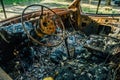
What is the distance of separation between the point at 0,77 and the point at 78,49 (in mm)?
3469

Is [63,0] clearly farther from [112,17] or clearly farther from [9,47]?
[9,47]

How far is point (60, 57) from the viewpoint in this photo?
209 inches

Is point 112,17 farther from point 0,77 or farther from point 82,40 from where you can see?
point 0,77

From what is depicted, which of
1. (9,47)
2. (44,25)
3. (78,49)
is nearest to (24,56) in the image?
(9,47)

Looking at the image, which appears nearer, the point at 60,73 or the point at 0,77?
the point at 0,77

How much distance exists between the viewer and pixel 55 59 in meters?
5.19

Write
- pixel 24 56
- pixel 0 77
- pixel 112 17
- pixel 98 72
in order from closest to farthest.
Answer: pixel 0 77
pixel 98 72
pixel 24 56
pixel 112 17

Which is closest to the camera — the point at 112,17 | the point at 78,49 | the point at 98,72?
the point at 98,72

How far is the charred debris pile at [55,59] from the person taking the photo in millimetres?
4562

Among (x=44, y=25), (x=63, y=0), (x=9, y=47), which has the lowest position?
(x=63, y=0)

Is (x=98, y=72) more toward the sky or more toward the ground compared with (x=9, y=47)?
more toward the ground

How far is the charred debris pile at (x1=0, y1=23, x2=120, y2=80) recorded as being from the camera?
15.0 ft

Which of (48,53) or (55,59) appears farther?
(48,53)

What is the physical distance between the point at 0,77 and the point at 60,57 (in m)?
2.92
